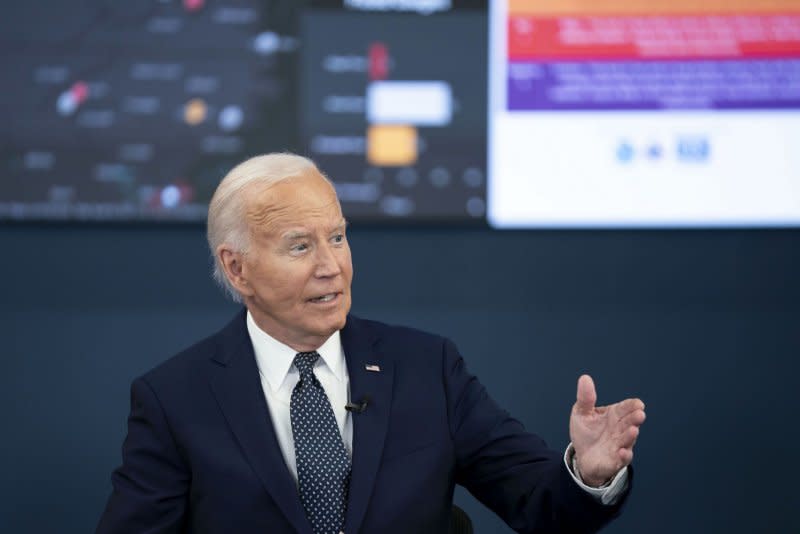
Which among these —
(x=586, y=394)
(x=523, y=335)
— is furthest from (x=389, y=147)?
(x=586, y=394)

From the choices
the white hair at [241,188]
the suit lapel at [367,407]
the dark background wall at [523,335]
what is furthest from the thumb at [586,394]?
the dark background wall at [523,335]

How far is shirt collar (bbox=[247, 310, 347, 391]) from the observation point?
90.4 inches

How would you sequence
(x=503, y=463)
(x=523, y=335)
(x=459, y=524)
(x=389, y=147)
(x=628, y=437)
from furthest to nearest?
1. (x=523, y=335)
2. (x=389, y=147)
3. (x=459, y=524)
4. (x=503, y=463)
5. (x=628, y=437)

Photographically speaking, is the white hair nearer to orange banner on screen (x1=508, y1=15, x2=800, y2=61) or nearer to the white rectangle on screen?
the white rectangle on screen

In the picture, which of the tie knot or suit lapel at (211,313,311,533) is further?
the tie knot

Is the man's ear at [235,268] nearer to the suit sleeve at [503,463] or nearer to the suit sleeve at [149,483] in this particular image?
the suit sleeve at [149,483]

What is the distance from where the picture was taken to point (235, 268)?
2.34 metres

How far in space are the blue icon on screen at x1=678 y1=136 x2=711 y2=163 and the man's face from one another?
173cm

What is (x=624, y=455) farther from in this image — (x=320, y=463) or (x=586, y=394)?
(x=320, y=463)

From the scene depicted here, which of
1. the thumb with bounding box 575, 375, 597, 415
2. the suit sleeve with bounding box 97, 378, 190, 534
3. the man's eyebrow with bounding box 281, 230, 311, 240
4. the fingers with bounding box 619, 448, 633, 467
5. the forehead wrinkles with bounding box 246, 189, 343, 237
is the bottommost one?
the suit sleeve with bounding box 97, 378, 190, 534

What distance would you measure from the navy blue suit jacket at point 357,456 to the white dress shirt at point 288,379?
0.03m

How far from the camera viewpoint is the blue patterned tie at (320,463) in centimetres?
216

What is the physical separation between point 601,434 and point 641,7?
201 cm

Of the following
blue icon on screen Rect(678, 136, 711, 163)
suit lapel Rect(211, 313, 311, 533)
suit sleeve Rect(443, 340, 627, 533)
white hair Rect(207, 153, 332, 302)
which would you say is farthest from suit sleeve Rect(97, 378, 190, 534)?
blue icon on screen Rect(678, 136, 711, 163)
